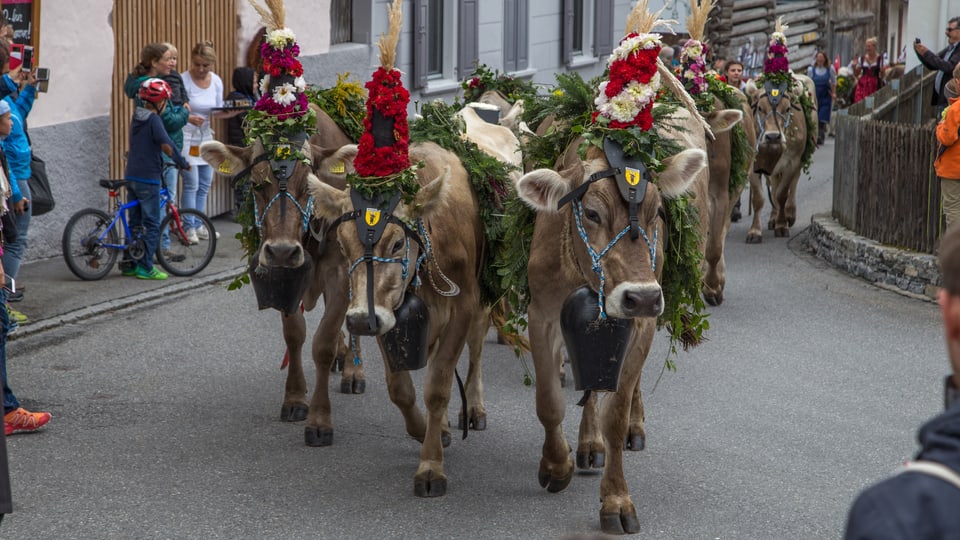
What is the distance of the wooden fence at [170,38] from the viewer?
43.4 feet

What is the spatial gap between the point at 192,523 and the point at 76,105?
742 cm

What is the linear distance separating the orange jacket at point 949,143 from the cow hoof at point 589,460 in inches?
219

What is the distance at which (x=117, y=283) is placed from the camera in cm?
1148

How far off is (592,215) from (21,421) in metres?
3.61

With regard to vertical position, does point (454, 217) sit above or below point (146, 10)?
below

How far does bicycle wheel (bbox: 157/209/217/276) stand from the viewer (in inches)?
470

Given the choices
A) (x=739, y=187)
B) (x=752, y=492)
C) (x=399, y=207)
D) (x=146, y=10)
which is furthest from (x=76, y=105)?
(x=752, y=492)

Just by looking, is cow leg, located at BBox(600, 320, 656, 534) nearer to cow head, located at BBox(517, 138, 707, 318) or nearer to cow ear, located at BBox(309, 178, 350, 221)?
cow head, located at BBox(517, 138, 707, 318)

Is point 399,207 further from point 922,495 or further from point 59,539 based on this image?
point 922,495

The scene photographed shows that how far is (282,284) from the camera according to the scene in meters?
7.50

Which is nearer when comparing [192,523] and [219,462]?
[192,523]

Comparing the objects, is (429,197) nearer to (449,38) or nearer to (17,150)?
(17,150)

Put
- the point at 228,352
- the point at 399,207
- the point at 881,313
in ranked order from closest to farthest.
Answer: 1. the point at 399,207
2. the point at 228,352
3. the point at 881,313

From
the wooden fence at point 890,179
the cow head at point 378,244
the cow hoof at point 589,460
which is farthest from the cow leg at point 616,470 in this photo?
the wooden fence at point 890,179
